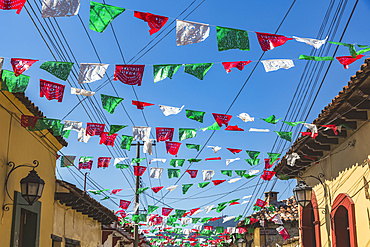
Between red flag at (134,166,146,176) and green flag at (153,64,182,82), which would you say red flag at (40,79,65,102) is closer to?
green flag at (153,64,182,82)

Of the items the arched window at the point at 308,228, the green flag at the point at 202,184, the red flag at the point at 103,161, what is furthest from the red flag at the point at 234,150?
the red flag at the point at 103,161

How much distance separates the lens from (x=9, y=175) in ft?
29.0

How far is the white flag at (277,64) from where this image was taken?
789 centimetres

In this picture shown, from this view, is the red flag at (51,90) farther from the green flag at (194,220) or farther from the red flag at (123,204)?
the green flag at (194,220)

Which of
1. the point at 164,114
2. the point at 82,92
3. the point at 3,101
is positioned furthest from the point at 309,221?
the point at 3,101

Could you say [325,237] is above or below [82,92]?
below

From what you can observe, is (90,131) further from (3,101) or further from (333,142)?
(333,142)

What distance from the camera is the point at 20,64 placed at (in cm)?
722

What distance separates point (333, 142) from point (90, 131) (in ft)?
17.7

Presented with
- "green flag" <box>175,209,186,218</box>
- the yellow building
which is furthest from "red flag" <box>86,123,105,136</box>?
"green flag" <box>175,209,186,218</box>

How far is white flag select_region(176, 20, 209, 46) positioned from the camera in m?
6.69

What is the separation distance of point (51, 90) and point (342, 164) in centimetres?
607

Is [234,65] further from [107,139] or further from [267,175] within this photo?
[267,175]

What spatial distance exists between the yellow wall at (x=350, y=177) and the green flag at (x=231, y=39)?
2.95 meters
